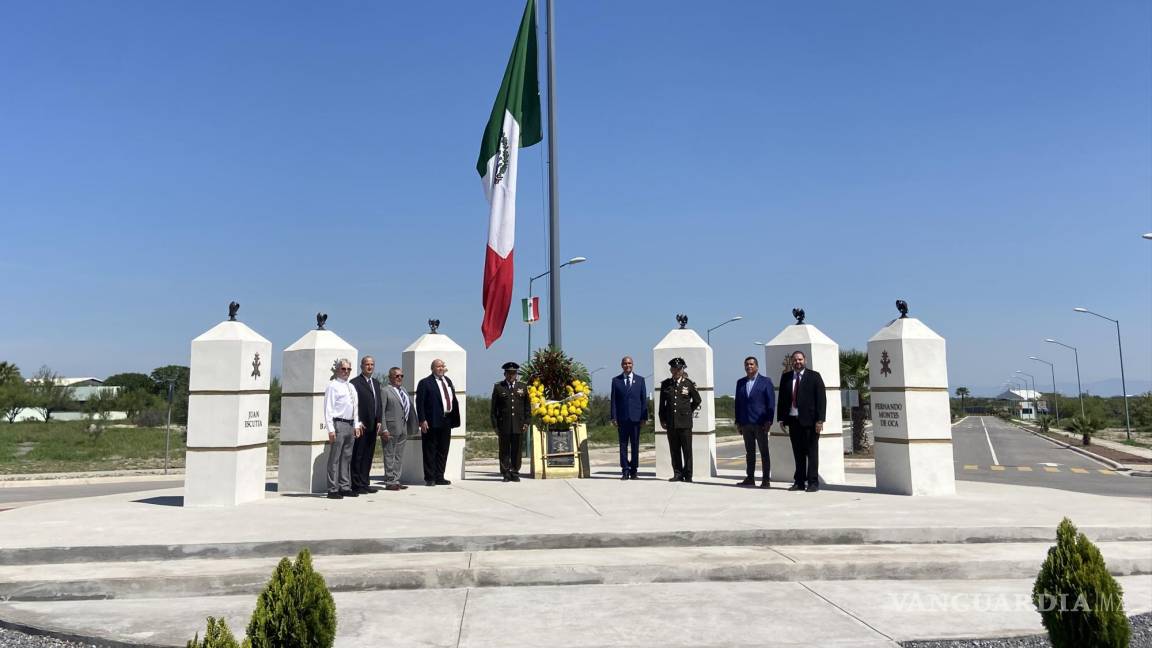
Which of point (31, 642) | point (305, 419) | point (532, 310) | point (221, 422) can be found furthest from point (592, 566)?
point (532, 310)

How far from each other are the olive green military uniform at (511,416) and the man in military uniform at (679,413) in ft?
7.56

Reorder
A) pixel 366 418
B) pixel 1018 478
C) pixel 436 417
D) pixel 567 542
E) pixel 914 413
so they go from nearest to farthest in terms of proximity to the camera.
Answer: pixel 567 542
pixel 914 413
pixel 366 418
pixel 436 417
pixel 1018 478

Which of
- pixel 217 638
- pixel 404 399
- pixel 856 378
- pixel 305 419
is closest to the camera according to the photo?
pixel 217 638

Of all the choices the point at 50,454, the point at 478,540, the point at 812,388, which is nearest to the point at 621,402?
the point at 812,388

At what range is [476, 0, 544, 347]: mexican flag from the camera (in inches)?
550

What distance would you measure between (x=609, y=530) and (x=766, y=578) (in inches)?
61.9

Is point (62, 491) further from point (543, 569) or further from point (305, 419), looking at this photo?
point (543, 569)

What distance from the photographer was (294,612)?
3152 millimetres

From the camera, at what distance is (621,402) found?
11492 mm

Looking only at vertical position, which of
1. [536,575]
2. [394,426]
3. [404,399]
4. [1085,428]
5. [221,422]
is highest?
[404,399]

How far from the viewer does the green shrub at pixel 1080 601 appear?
10.6ft

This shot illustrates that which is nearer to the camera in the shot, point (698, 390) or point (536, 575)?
point (536, 575)

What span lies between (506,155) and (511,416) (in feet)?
Result: 19.5

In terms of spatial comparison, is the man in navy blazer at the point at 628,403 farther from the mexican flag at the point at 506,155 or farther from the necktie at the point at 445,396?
the mexican flag at the point at 506,155
